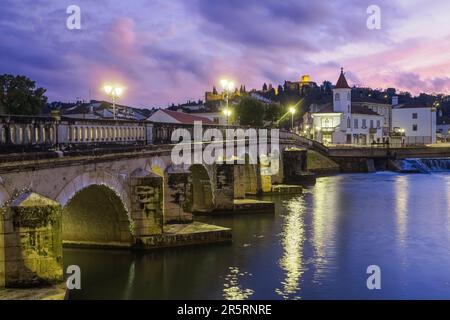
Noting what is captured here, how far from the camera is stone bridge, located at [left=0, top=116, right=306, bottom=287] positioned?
14117 millimetres

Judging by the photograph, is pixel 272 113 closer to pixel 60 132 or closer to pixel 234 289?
pixel 234 289

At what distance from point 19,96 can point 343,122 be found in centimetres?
6223

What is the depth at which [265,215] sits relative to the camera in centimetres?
3341

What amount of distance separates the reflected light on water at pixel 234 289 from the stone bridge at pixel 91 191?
374 cm

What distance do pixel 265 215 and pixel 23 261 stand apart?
20.6 m

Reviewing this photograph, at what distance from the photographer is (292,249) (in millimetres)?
24422

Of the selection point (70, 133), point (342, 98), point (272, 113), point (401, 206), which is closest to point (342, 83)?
point (342, 98)

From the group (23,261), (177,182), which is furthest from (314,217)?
(23,261)

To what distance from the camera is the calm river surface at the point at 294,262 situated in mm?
18578

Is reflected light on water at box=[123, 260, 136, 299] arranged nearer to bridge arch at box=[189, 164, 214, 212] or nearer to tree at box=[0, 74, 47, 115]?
bridge arch at box=[189, 164, 214, 212]

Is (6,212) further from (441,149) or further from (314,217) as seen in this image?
(441,149)

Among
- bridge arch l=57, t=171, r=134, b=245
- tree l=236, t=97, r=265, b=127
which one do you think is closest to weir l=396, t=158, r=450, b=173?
tree l=236, t=97, r=265, b=127

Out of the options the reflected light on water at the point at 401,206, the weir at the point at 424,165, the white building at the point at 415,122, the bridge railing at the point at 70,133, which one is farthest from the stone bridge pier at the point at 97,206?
the white building at the point at 415,122

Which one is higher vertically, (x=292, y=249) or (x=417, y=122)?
(x=417, y=122)
